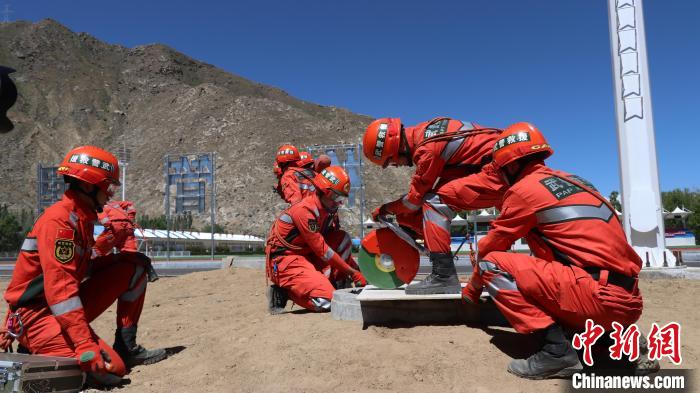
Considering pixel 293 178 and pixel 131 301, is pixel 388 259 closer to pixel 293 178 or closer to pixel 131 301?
pixel 131 301

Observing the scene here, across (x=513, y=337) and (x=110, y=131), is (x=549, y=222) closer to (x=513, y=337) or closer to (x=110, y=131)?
(x=513, y=337)

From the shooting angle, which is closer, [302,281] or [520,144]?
[520,144]

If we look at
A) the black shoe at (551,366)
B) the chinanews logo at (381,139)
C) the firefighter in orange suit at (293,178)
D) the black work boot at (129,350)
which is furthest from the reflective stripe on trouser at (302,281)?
the black shoe at (551,366)

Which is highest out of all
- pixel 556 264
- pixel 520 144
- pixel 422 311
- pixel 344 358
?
pixel 520 144

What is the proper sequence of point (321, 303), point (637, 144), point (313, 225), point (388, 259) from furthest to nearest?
point (637, 144), point (313, 225), point (321, 303), point (388, 259)

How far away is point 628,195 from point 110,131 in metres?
106

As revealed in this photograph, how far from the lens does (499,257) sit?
3072mm

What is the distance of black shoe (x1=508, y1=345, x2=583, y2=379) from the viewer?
2834mm

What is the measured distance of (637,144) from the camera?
945 cm

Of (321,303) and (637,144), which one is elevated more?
(637,144)

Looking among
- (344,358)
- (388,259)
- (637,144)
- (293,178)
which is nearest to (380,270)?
(388,259)

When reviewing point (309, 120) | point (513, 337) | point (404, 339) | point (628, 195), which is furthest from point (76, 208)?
point (309, 120)

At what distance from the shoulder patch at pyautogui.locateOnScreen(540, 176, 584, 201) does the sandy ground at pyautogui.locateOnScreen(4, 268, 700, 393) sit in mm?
1086

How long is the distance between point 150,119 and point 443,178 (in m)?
107
